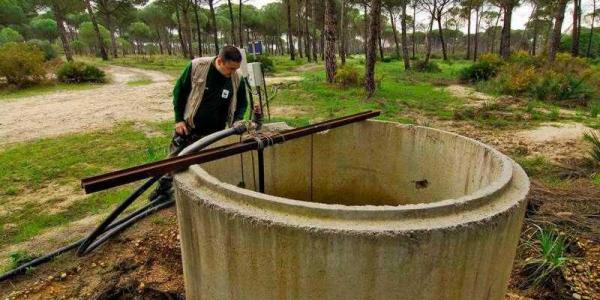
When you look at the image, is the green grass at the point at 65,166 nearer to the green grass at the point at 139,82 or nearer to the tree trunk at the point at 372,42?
the tree trunk at the point at 372,42

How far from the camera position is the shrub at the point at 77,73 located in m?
15.8

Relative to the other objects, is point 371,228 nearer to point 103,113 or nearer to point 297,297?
point 297,297

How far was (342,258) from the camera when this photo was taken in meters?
1.78

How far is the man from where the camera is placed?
3564 millimetres

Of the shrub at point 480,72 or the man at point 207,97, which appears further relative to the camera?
the shrub at point 480,72

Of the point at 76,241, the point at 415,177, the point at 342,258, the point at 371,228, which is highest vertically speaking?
the point at 371,228

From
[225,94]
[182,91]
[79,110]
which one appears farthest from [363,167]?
[79,110]

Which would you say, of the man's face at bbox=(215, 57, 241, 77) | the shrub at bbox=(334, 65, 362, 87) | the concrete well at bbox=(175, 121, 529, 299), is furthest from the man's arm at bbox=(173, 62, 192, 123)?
the shrub at bbox=(334, 65, 362, 87)

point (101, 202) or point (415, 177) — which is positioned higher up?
point (415, 177)

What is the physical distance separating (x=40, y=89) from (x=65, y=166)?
10.4 metres

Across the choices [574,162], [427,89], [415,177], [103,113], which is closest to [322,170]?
[415,177]

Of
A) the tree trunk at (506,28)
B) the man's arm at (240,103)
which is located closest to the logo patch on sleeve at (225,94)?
the man's arm at (240,103)

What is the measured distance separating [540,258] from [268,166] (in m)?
2.65

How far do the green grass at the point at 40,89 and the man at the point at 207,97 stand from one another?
12.0m
